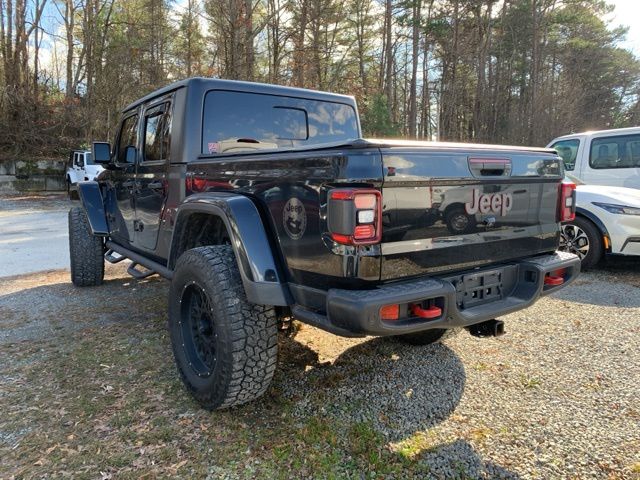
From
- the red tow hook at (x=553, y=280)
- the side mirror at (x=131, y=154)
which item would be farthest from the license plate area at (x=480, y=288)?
the side mirror at (x=131, y=154)

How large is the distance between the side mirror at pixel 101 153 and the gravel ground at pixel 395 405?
60.8 inches

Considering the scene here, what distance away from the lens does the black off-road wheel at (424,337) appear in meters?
3.33

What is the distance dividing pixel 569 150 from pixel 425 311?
6.87m

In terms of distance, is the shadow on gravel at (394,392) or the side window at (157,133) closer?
the shadow on gravel at (394,392)

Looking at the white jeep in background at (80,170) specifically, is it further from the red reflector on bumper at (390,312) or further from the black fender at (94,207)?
the red reflector on bumper at (390,312)

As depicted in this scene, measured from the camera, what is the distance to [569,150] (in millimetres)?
7555

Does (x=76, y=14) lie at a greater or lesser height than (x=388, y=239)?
greater

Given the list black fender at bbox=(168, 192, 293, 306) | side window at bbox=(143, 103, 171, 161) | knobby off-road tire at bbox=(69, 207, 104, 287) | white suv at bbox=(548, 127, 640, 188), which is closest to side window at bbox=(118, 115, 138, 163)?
Result: side window at bbox=(143, 103, 171, 161)

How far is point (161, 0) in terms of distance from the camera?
23250 millimetres

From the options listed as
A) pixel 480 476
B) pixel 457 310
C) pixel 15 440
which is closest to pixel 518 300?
pixel 457 310

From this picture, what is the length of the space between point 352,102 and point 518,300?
2466mm

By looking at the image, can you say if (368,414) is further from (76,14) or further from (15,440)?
(76,14)

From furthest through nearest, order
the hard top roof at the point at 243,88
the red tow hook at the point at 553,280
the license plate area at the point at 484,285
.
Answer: the hard top roof at the point at 243,88 < the red tow hook at the point at 553,280 < the license plate area at the point at 484,285

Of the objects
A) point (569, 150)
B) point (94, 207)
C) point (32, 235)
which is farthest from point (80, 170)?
point (569, 150)
